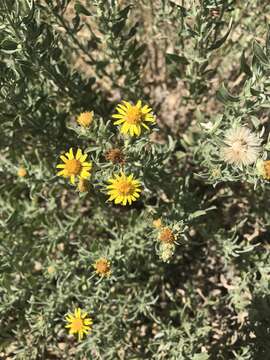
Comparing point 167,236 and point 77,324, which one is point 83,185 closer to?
point 167,236

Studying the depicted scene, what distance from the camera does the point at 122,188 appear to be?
9.62ft

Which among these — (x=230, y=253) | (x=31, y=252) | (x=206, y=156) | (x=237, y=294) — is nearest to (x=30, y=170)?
(x=31, y=252)

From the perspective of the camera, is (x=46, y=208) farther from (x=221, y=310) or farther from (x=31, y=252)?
(x=221, y=310)

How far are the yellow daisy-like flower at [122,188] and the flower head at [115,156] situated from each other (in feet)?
0.29

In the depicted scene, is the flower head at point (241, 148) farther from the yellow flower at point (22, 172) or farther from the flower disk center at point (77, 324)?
the yellow flower at point (22, 172)

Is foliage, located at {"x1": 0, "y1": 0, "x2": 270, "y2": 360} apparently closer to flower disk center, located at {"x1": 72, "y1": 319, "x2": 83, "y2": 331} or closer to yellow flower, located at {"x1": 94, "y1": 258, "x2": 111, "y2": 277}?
yellow flower, located at {"x1": 94, "y1": 258, "x2": 111, "y2": 277}

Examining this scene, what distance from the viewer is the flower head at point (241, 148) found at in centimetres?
281

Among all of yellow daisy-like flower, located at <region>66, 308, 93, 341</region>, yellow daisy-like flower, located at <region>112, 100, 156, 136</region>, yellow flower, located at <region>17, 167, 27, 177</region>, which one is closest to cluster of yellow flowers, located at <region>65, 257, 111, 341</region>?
yellow daisy-like flower, located at <region>66, 308, 93, 341</region>

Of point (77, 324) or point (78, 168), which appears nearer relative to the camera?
point (78, 168)

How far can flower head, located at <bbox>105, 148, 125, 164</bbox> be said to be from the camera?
2877 mm

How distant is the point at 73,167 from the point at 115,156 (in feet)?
0.91

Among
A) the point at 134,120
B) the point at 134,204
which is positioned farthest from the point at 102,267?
the point at 134,204

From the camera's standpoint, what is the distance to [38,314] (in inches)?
141

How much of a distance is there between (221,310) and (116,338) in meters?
0.98
